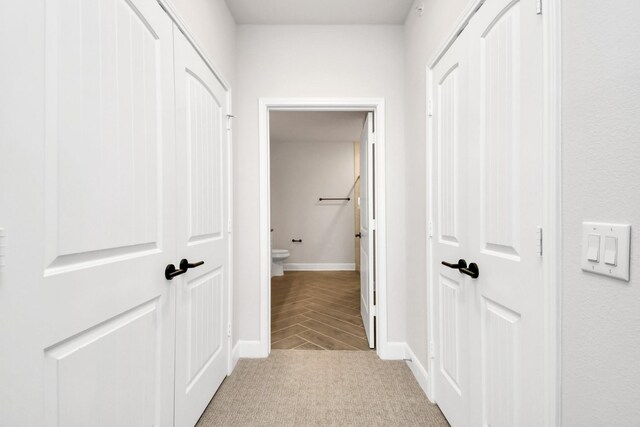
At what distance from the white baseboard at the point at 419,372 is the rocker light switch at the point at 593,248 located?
1.45 metres

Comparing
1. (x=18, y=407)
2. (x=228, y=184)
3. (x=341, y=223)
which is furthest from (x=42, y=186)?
(x=341, y=223)

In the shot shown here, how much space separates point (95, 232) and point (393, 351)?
2.18 meters

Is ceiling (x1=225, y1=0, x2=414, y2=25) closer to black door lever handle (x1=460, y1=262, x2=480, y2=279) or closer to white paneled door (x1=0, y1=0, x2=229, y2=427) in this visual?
white paneled door (x1=0, y1=0, x2=229, y2=427)

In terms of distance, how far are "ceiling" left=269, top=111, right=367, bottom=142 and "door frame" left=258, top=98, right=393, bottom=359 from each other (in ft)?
Result: 5.32

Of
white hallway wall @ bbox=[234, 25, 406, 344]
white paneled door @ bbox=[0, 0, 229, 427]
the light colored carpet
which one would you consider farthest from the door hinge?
white hallway wall @ bbox=[234, 25, 406, 344]

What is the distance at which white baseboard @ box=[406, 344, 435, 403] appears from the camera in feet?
6.30

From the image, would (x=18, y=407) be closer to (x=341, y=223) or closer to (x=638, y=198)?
(x=638, y=198)

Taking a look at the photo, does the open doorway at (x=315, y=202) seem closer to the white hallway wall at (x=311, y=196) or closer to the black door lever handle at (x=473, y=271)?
the white hallway wall at (x=311, y=196)

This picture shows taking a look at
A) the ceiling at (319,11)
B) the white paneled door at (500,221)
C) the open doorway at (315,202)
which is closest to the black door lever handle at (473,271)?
the white paneled door at (500,221)

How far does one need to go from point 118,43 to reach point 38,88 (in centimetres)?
38

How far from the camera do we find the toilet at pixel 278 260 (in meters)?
5.40

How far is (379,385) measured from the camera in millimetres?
2062

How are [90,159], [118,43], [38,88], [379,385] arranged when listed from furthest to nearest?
[379,385]
[118,43]
[90,159]
[38,88]

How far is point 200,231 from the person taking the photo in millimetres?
1733
